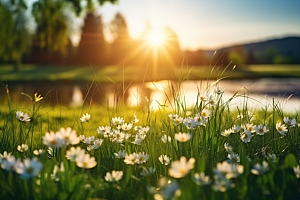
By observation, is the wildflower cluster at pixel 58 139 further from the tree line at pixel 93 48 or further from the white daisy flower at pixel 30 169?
the tree line at pixel 93 48

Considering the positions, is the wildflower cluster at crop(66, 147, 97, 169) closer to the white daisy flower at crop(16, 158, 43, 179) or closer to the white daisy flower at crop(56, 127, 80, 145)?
the white daisy flower at crop(56, 127, 80, 145)

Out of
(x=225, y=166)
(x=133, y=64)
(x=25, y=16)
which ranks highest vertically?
(x=25, y=16)

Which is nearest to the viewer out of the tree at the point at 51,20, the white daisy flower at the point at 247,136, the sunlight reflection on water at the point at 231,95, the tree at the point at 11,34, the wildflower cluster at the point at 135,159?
the wildflower cluster at the point at 135,159

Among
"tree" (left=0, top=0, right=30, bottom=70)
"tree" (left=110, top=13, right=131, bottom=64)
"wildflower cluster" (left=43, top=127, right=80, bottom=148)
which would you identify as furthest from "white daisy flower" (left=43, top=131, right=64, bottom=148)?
"tree" (left=110, top=13, right=131, bottom=64)

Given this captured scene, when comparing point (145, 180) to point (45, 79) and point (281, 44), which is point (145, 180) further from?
point (281, 44)

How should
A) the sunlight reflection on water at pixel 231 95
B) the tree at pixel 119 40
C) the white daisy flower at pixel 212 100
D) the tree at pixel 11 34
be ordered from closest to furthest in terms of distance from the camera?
the white daisy flower at pixel 212 100 → the sunlight reflection on water at pixel 231 95 → the tree at pixel 11 34 → the tree at pixel 119 40

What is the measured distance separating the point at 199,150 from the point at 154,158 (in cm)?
39

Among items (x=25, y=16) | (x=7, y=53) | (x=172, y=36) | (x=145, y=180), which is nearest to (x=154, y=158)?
(x=145, y=180)

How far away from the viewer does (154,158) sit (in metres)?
2.71

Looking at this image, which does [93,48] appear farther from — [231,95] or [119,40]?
[231,95]

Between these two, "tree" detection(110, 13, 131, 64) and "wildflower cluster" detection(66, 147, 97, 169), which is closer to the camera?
"wildflower cluster" detection(66, 147, 97, 169)

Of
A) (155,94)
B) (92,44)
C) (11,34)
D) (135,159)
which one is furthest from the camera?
(92,44)

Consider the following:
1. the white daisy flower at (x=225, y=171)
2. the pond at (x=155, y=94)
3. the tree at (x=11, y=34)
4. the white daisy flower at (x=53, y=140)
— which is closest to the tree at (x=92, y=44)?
the tree at (x=11, y=34)

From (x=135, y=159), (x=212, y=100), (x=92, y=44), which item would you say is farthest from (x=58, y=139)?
(x=92, y=44)
